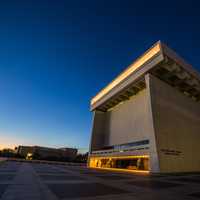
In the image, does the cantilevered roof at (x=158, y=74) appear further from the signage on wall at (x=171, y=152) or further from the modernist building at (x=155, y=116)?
the signage on wall at (x=171, y=152)

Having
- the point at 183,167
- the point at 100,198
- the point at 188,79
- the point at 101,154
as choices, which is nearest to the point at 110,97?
the point at 101,154

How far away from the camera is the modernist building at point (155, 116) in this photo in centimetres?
2517

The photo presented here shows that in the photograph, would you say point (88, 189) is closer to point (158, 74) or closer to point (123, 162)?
point (158, 74)

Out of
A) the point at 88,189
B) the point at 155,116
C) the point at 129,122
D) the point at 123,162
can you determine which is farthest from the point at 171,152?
the point at 88,189

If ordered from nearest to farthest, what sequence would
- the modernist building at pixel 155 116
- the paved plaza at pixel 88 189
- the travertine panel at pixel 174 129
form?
the paved plaza at pixel 88 189, the travertine panel at pixel 174 129, the modernist building at pixel 155 116

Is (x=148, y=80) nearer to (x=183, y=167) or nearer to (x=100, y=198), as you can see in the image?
(x=183, y=167)

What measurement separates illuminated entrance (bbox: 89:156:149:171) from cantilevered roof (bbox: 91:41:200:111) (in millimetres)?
14235

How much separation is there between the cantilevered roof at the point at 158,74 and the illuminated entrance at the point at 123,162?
14.2 metres

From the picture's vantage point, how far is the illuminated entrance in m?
27.9

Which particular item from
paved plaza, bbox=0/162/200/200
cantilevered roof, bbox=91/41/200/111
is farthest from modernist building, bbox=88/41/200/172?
paved plaza, bbox=0/162/200/200

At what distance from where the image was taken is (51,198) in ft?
15.3

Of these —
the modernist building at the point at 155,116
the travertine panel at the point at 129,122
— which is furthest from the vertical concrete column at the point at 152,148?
the travertine panel at the point at 129,122

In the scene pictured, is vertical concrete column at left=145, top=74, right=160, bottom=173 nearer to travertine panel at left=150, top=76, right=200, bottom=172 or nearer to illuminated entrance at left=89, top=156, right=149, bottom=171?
travertine panel at left=150, top=76, right=200, bottom=172

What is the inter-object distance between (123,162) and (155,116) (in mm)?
13955
